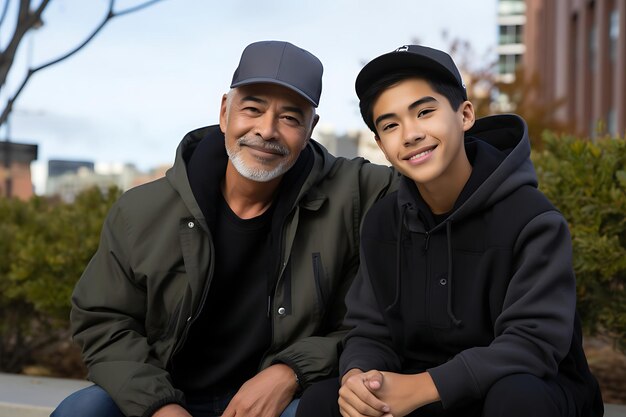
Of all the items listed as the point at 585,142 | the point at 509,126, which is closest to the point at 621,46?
the point at 585,142

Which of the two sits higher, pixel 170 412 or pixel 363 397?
pixel 363 397

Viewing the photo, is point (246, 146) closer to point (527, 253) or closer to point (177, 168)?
point (177, 168)

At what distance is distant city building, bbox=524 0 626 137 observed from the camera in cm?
2872

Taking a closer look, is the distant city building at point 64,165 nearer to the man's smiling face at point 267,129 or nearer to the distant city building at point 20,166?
the distant city building at point 20,166

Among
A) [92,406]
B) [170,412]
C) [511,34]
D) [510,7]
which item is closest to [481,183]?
[170,412]

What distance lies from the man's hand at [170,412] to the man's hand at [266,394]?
15 centimetres

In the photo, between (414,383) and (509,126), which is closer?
(414,383)

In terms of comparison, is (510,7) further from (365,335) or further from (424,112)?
(365,335)

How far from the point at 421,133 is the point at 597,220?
197 cm

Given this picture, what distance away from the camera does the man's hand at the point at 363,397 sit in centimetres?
266

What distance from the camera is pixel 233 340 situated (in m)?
3.48

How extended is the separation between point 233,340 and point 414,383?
99 cm

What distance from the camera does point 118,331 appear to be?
11.1 feet

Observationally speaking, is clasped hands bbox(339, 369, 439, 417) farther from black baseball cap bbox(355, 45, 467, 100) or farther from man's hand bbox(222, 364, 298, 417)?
black baseball cap bbox(355, 45, 467, 100)
